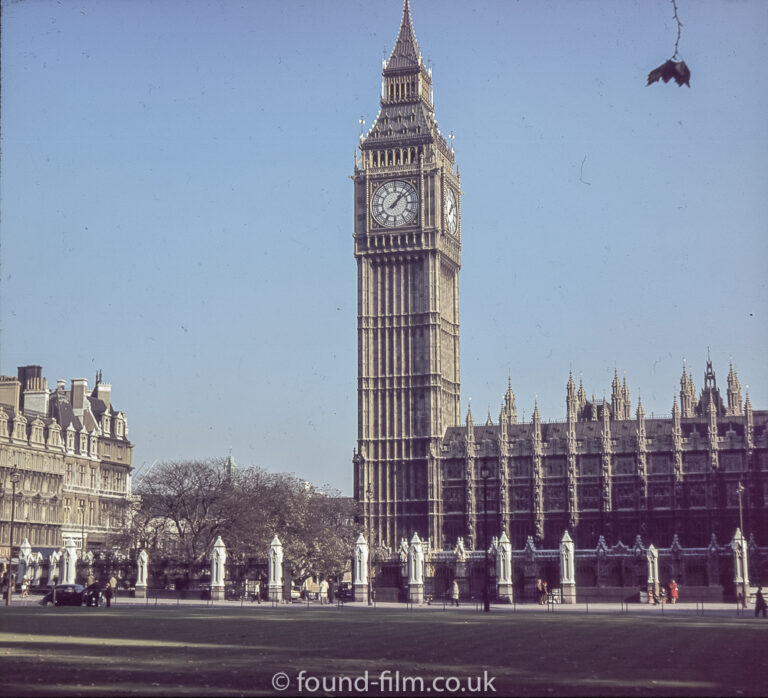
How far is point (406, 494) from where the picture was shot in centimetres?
12362

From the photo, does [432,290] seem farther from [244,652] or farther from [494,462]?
[244,652]

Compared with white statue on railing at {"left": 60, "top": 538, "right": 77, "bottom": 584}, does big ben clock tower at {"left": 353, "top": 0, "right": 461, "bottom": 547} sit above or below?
above

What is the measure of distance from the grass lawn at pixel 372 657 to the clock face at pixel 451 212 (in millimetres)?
93473

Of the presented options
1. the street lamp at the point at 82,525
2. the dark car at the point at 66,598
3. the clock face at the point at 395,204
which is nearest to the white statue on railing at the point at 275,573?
the dark car at the point at 66,598

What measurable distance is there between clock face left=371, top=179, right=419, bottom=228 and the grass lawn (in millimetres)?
90822

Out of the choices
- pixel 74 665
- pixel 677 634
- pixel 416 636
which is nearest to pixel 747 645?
pixel 677 634

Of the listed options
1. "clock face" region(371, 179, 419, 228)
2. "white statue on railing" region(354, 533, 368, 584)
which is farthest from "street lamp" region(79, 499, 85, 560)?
"clock face" region(371, 179, 419, 228)

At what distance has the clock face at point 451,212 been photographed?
5172 inches

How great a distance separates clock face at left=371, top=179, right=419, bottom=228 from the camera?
12875cm

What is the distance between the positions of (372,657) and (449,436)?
331ft

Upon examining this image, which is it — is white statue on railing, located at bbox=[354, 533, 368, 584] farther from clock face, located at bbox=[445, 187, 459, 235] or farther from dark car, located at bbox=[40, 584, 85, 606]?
clock face, located at bbox=[445, 187, 459, 235]

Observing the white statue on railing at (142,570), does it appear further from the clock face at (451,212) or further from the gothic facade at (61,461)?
the clock face at (451,212)

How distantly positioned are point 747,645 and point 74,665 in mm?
17164

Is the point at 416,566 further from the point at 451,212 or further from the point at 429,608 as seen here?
the point at 451,212
